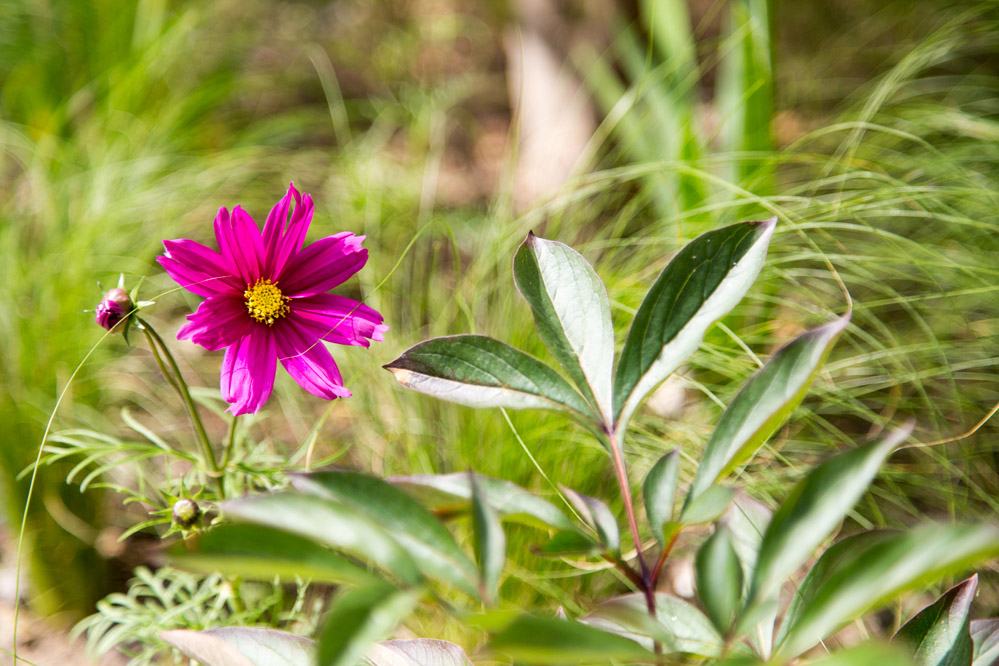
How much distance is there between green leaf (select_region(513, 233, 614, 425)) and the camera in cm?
47

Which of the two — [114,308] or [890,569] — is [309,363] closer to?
[114,308]

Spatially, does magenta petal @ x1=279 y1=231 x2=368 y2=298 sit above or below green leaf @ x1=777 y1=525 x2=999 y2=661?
above

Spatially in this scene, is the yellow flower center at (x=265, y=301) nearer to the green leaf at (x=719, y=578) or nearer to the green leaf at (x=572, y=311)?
the green leaf at (x=572, y=311)

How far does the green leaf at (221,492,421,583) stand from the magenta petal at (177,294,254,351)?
232mm

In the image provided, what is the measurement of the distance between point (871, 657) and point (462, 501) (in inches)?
8.6

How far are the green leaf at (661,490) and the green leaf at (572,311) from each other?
45 millimetres

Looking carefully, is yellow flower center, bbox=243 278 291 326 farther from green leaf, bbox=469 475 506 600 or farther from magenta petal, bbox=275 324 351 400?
green leaf, bbox=469 475 506 600

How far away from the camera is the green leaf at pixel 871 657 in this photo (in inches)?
10.7

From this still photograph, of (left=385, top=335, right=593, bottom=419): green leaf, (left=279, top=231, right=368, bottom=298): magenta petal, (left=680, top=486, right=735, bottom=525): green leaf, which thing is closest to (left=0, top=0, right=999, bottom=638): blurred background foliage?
(left=279, top=231, right=368, bottom=298): magenta petal

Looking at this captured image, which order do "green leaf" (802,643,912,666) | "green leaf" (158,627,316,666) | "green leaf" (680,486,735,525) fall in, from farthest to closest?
"green leaf" (158,627,316,666) → "green leaf" (680,486,735,525) → "green leaf" (802,643,912,666)

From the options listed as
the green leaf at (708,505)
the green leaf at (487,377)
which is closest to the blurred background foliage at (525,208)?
the green leaf at (487,377)

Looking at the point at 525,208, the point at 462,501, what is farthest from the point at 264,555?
the point at 525,208

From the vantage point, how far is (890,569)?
1.02 feet

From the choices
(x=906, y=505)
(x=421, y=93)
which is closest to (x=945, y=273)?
(x=906, y=505)
